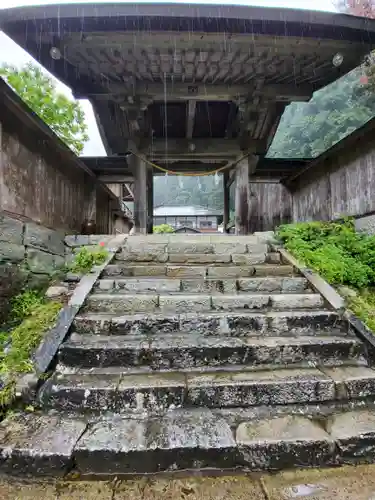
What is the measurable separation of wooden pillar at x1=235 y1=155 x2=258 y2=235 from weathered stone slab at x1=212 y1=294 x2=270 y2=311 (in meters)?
4.73

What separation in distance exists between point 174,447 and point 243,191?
7030 millimetres

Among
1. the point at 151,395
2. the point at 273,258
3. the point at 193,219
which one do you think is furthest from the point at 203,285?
the point at 193,219

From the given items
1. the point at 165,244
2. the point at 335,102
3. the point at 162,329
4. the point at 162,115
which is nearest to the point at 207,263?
the point at 165,244

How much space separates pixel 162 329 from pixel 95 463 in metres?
1.32


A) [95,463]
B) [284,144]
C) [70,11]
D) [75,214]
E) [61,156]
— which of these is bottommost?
[95,463]

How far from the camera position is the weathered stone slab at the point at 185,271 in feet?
12.9

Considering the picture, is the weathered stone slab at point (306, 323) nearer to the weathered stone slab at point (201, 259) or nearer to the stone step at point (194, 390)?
the stone step at point (194, 390)

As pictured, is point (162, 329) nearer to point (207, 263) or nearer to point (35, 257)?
point (207, 263)

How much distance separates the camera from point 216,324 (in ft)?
9.48

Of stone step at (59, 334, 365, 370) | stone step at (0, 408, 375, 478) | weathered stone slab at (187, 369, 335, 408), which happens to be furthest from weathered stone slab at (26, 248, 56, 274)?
weathered stone slab at (187, 369, 335, 408)

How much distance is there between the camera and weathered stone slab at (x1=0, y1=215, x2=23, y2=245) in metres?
3.54

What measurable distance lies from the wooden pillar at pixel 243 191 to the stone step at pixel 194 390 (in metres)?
5.83

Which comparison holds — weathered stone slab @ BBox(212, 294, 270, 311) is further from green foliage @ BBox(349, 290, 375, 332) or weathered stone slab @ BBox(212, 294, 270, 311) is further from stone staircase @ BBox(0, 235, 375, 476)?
green foliage @ BBox(349, 290, 375, 332)

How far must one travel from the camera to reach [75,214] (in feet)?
23.7
